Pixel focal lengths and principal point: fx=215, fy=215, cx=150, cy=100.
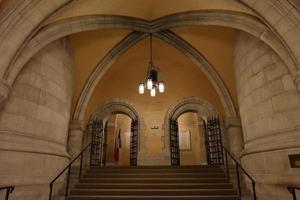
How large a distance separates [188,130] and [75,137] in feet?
22.2

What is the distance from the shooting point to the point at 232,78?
22.4 feet

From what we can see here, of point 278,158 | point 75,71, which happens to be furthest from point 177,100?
point 278,158

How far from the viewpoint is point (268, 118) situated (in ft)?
13.9

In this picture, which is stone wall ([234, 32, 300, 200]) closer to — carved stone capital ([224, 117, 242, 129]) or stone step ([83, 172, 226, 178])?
stone step ([83, 172, 226, 178])

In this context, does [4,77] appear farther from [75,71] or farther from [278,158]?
[278,158]

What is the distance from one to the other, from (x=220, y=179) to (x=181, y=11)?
164 inches

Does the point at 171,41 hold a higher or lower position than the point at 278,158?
higher

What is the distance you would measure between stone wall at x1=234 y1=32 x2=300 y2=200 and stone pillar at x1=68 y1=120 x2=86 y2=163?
4.64 m

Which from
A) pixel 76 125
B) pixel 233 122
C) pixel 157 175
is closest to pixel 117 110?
pixel 76 125

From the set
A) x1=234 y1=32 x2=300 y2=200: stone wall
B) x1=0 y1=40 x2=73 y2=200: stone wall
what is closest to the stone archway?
x1=0 y1=40 x2=73 y2=200: stone wall

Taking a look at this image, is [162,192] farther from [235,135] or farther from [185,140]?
[185,140]

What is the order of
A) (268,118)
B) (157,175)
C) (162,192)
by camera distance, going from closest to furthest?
(268,118) → (162,192) → (157,175)

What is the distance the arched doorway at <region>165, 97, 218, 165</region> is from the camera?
7.82 meters

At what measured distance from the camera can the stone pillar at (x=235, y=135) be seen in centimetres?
649
